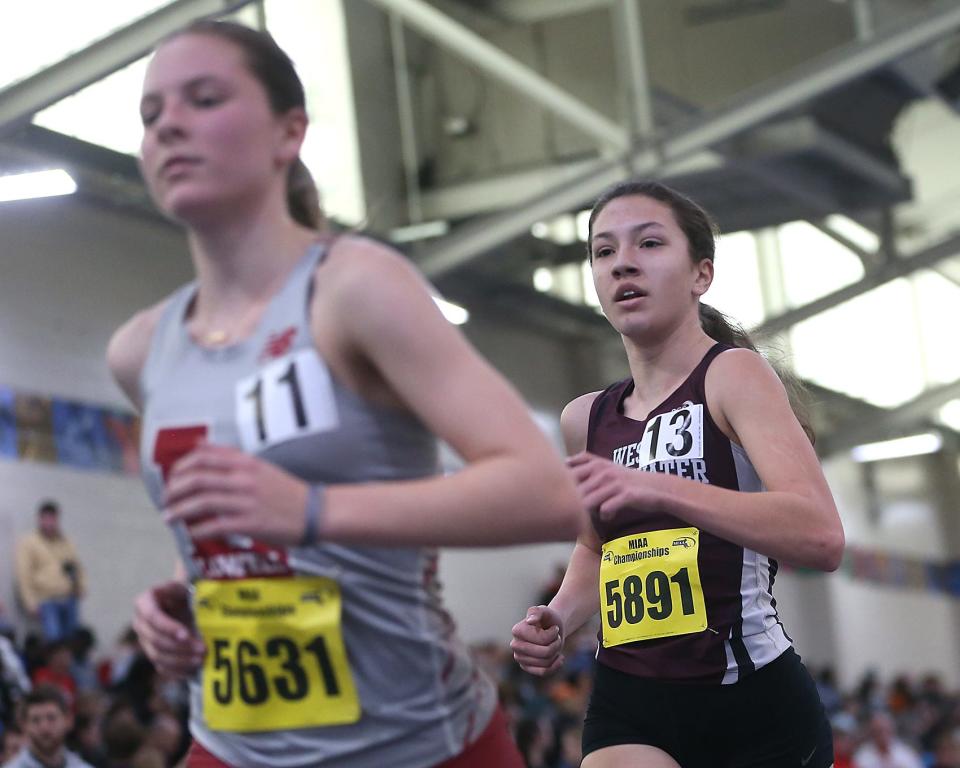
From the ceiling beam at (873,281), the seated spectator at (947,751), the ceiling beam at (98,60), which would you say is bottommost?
the seated spectator at (947,751)

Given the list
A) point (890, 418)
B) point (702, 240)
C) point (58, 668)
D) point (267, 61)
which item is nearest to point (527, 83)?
point (58, 668)

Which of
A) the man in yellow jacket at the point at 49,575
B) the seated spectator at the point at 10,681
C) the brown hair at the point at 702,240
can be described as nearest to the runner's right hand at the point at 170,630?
the brown hair at the point at 702,240

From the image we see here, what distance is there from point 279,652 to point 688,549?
1.29 metres

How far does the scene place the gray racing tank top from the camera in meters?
1.80

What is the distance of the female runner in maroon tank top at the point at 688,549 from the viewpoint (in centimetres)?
278

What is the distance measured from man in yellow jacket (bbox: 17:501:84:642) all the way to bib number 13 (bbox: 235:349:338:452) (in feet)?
32.1

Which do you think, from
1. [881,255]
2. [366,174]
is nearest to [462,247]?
[366,174]

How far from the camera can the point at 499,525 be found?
5.49ft

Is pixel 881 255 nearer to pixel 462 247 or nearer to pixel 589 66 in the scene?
pixel 589 66

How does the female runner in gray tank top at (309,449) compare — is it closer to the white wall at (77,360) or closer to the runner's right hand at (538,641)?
the runner's right hand at (538,641)

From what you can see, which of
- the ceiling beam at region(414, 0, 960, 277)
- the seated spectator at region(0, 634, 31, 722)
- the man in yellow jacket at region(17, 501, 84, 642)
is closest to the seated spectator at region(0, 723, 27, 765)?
the seated spectator at region(0, 634, 31, 722)

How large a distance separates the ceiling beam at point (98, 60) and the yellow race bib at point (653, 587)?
7.02 metres

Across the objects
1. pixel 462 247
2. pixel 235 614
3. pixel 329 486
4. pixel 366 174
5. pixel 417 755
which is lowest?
pixel 417 755

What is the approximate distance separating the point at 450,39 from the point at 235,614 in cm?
1135
